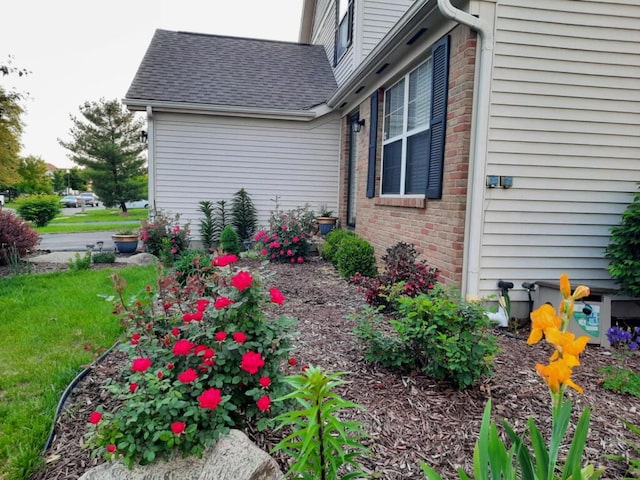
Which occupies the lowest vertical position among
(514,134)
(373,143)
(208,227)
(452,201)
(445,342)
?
(445,342)

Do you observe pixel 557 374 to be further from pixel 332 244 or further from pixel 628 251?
pixel 332 244

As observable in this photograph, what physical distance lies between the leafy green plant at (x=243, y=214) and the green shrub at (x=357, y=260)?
10.5ft

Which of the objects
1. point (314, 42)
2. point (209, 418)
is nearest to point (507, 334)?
point (209, 418)

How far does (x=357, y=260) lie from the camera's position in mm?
5504

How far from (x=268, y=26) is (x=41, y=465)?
24621mm

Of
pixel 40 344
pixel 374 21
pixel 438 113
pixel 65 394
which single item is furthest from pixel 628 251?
pixel 374 21

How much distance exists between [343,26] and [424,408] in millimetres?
8889

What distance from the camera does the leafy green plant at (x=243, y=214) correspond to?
830cm

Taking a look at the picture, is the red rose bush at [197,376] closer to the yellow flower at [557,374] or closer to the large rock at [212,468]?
the large rock at [212,468]

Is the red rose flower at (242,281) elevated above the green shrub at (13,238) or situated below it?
above

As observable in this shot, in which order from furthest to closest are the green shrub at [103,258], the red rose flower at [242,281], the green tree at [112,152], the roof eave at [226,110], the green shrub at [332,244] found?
the green tree at [112,152], the roof eave at [226,110], the green shrub at [103,258], the green shrub at [332,244], the red rose flower at [242,281]

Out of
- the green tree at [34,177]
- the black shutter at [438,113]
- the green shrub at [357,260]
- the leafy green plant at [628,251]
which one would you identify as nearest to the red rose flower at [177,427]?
the black shutter at [438,113]

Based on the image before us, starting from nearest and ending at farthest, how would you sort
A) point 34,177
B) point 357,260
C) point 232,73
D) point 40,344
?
point 40,344, point 357,260, point 232,73, point 34,177

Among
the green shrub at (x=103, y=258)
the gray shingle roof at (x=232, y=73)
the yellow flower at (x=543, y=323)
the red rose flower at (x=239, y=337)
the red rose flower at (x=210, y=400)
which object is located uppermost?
the gray shingle roof at (x=232, y=73)
